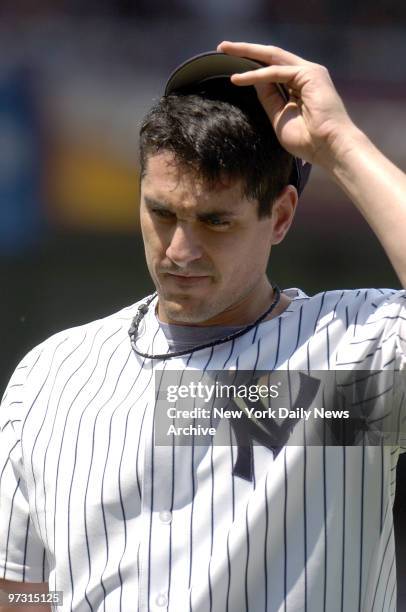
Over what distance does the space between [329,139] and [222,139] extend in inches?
7.2

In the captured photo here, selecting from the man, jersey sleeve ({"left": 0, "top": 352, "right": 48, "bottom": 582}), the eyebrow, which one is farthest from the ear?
jersey sleeve ({"left": 0, "top": 352, "right": 48, "bottom": 582})

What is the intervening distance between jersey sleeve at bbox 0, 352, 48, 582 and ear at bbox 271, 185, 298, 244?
52 cm

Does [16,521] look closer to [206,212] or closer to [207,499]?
[207,499]

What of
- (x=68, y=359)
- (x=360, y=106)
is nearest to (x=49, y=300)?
(x=360, y=106)

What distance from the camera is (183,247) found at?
61.0 inches

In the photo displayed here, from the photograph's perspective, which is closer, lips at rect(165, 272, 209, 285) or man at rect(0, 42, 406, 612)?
man at rect(0, 42, 406, 612)

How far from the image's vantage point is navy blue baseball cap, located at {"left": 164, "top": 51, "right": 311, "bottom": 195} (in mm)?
1583

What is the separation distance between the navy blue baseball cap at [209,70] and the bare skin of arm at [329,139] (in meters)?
0.02

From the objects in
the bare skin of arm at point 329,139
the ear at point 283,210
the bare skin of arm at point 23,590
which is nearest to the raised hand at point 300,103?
the bare skin of arm at point 329,139

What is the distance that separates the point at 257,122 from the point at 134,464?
0.58 meters

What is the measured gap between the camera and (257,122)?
1.61 m

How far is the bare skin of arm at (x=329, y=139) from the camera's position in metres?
1.39

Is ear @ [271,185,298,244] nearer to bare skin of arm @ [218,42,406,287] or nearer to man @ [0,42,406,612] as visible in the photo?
man @ [0,42,406,612]

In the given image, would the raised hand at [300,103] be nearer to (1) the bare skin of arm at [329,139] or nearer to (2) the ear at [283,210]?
(1) the bare skin of arm at [329,139]
